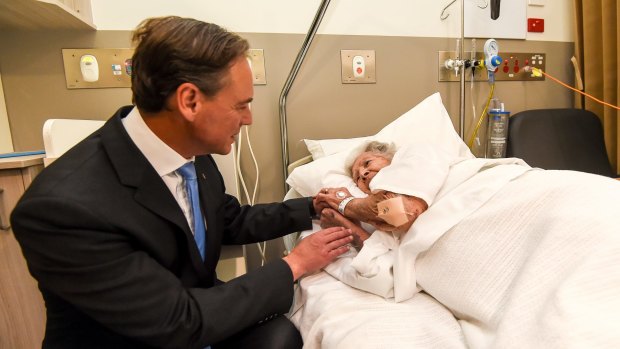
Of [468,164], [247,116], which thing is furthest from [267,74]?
[468,164]

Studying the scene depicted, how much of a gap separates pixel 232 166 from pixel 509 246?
95cm

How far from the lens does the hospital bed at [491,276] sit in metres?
0.52

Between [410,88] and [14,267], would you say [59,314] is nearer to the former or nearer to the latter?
[14,267]

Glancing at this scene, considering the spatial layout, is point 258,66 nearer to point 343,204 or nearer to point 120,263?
point 343,204

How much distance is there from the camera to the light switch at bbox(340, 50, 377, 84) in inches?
65.3

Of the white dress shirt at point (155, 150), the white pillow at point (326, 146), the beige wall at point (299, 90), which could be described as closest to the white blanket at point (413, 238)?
the white dress shirt at point (155, 150)

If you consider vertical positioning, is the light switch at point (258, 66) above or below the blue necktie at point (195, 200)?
above

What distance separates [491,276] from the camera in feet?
2.18

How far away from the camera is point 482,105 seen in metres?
1.87

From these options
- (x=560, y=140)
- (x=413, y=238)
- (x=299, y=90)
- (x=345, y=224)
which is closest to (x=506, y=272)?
(x=413, y=238)

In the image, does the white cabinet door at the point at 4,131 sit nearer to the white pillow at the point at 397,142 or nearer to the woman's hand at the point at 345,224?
the white pillow at the point at 397,142

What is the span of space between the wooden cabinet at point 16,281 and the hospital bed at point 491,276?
80 cm

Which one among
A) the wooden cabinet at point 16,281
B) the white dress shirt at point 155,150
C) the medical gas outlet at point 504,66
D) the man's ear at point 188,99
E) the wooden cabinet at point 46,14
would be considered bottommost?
the wooden cabinet at point 16,281

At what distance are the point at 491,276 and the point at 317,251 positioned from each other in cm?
Answer: 39
